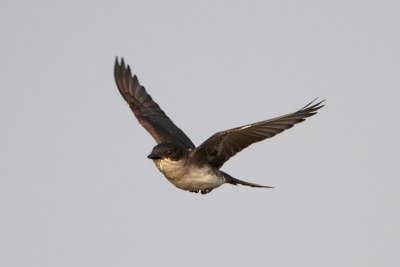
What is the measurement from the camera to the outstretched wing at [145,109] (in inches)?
709

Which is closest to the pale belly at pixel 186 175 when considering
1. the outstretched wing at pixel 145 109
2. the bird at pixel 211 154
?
the bird at pixel 211 154

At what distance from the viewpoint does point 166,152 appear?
15016mm

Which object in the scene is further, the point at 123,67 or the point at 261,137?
the point at 123,67

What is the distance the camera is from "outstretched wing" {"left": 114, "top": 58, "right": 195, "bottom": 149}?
18.0 m

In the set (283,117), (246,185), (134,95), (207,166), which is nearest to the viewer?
(283,117)

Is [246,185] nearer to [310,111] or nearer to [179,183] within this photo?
[179,183]

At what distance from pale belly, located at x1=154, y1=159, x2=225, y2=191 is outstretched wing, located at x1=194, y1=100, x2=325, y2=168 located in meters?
0.28

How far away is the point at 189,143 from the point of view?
18.2 m

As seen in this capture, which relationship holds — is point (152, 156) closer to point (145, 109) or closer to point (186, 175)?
point (186, 175)

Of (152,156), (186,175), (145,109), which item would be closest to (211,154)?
(186,175)

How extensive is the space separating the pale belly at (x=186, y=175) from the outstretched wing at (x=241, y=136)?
0.92ft

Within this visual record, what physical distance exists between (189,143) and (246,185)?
7.11ft

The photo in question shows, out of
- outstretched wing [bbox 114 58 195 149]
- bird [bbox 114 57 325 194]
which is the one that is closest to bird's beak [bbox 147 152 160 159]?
bird [bbox 114 57 325 194]

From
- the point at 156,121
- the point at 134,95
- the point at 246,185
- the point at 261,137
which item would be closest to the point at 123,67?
the point at 134,95
